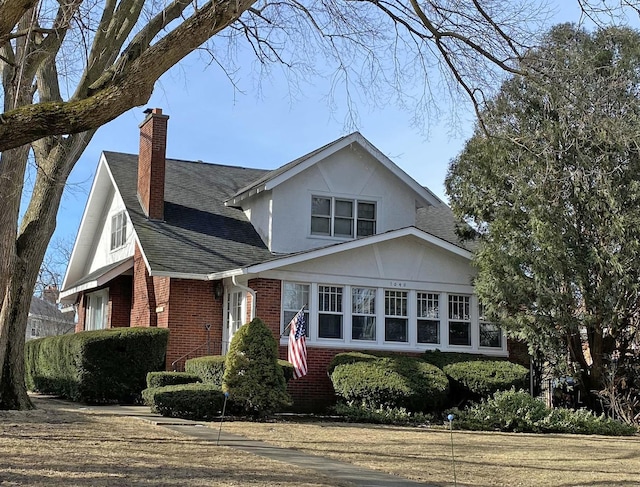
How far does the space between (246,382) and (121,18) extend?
712 centimetres

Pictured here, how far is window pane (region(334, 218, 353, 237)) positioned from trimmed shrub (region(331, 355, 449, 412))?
4799 millimetres

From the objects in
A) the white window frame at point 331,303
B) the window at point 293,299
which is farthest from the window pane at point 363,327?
the window at point 293,299

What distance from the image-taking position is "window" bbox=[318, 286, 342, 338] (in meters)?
19.4

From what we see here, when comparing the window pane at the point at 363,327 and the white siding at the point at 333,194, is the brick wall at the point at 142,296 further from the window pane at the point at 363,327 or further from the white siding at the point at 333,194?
the window pane at the point at 363,327

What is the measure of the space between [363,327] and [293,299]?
1899 millimetres

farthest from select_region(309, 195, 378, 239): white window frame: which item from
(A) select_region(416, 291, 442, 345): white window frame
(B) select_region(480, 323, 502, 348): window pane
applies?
(B) select_region(480, 323, 502, 348): window pane

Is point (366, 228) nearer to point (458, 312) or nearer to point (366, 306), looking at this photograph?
point (366, 306)

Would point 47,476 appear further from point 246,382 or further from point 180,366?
point 180,366

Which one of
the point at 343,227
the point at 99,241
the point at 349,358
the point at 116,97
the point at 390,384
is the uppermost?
the point at 99,241

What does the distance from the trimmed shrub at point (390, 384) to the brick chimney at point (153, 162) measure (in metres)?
7.22

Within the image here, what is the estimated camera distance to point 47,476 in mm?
8016

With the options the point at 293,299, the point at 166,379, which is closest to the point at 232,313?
the point at 293,299

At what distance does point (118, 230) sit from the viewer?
24547mm

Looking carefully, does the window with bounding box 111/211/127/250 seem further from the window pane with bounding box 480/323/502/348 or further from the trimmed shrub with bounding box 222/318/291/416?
the window pane with bounding box 480/323/502/348
